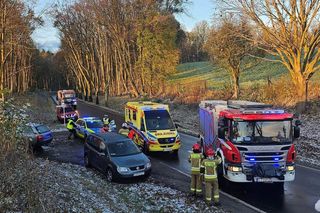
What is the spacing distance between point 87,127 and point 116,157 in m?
10.3

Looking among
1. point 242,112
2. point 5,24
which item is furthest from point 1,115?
point 5,24

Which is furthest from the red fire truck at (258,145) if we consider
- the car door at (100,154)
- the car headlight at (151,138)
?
the car headlight at (151,138)

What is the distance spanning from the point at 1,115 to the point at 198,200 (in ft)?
22.4

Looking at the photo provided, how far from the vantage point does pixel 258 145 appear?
43.2 ft

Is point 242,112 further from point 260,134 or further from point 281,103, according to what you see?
point 281,103

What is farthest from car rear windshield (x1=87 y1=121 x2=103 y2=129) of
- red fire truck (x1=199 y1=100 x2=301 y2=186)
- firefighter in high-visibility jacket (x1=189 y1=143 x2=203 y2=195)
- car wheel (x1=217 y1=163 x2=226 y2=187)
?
firefighter in high-visibility jacket (x1=189 y1=143 x2=203 y2=195)

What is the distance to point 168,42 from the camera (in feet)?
185

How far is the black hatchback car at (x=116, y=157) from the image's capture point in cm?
1529

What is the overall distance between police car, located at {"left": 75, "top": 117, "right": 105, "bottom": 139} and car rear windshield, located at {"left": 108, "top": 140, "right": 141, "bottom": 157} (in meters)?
8.40

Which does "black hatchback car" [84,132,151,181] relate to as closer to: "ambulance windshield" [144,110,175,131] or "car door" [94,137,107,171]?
"car door" [94,137,107,171]

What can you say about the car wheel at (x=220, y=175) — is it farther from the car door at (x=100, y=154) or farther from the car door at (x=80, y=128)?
the car door at (x=80, y=128)

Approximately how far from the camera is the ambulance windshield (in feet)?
69.2

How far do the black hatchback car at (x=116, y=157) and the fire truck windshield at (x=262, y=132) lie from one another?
417 cm

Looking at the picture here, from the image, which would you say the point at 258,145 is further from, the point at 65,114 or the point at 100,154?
the point at 65,114
